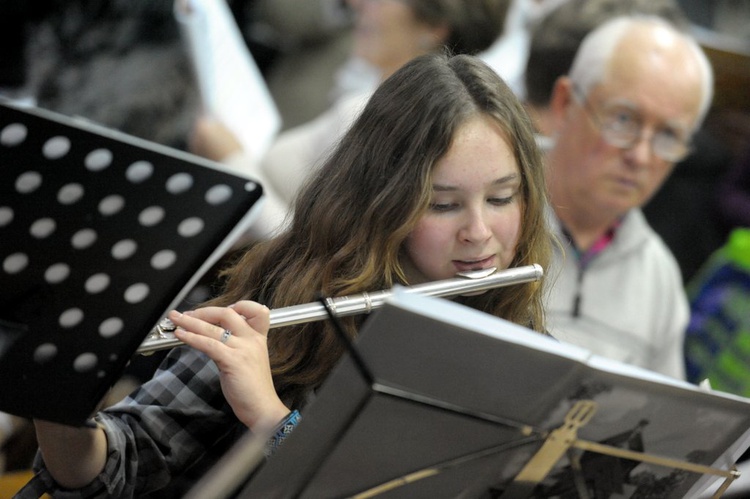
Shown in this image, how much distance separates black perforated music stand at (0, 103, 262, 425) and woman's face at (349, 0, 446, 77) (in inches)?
59.0

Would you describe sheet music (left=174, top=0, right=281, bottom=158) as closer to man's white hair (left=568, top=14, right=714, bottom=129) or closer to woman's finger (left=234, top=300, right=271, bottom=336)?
man's white hair (left=568, top=14, right=714, bottom=129)

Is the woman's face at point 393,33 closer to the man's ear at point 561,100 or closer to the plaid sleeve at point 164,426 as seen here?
the man's ear at point 561,100

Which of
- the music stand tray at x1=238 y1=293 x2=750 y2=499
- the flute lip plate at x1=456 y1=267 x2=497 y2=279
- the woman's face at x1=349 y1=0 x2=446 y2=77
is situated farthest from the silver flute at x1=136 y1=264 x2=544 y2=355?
the woman's face at x1=349 y1=0 x2=446 y2=77

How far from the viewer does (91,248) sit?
115 centimetres

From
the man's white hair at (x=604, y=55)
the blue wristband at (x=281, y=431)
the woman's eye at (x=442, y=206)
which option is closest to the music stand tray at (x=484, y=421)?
the blue wristband at (x=281, y=431)

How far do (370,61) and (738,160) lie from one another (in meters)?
1.05

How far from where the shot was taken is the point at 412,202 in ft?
4.50

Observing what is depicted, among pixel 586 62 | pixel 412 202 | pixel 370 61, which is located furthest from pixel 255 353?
pixel 370 61

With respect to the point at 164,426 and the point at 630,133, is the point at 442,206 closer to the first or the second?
the point at 164,426

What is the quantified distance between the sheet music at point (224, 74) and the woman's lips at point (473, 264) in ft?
4.36

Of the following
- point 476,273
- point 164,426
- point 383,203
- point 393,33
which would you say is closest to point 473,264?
point 476,273

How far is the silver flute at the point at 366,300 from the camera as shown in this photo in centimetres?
129

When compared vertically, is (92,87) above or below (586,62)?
above

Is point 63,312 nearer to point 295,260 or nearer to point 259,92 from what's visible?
point 295,260
